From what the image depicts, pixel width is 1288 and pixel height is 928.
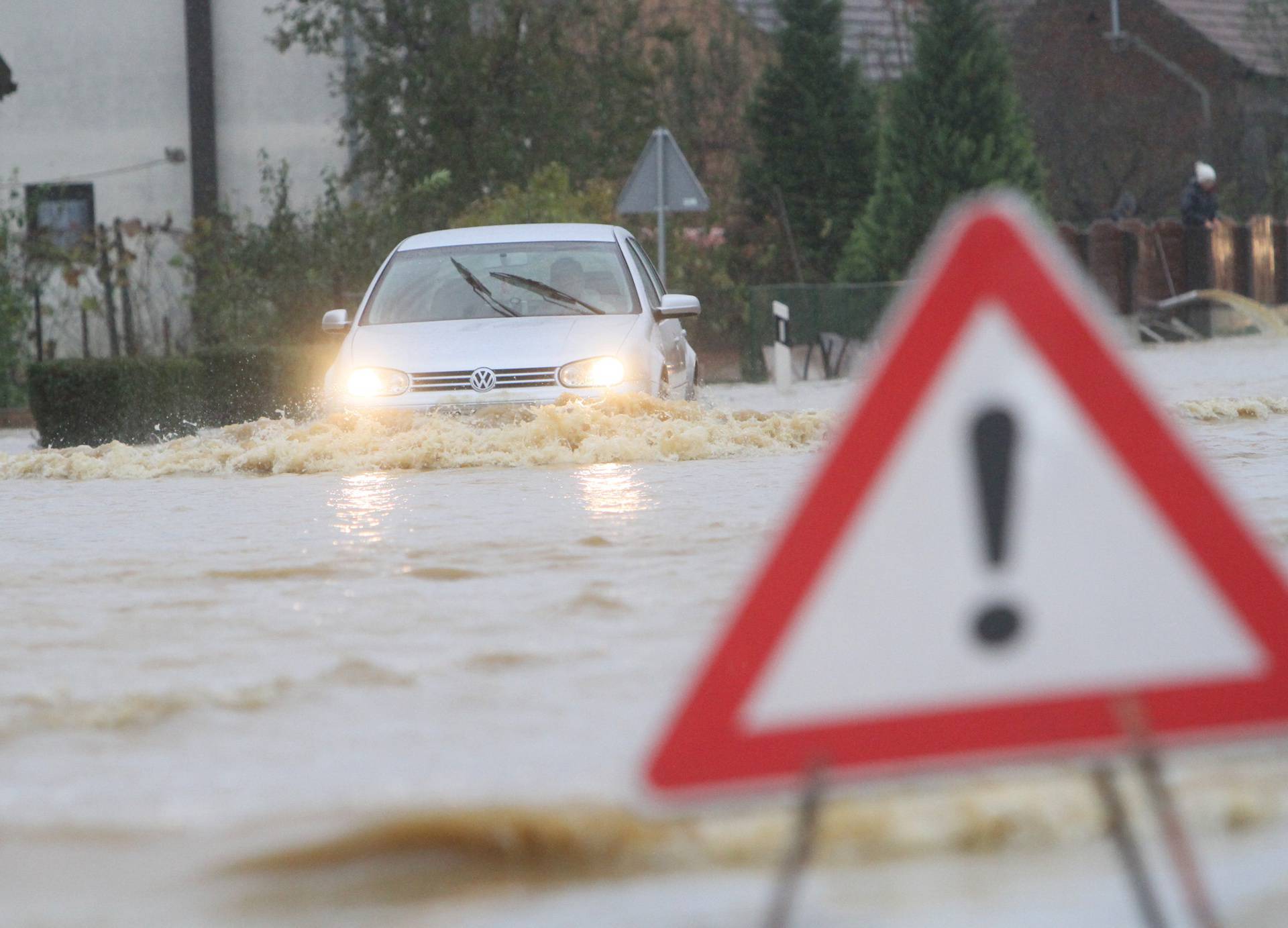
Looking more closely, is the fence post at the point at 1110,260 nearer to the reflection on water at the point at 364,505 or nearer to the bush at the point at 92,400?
the bush at the point at 92,400

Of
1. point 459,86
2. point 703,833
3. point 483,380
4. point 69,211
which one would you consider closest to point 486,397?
point 483,380

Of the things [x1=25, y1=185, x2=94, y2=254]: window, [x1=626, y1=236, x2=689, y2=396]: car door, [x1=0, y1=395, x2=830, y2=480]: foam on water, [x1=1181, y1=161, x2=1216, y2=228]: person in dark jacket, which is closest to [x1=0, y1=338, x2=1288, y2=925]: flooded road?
[x1=0, y1=395, x2=830, y2=480]: foam on water

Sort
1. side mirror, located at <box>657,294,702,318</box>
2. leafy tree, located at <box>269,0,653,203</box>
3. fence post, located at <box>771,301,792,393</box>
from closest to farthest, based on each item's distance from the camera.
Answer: side mirror, located at <box>657,294,702,318</box>, fence post, located at <box>771,301,792,393</box>, leafy tree, located at <box>269,0,653,203</box>

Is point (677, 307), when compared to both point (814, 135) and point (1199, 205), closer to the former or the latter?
point (1199, 205)

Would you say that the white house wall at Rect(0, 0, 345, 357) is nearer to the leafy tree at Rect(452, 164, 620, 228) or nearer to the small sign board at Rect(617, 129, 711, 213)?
the leafy tree at Rect(452, 164, 620, 228)

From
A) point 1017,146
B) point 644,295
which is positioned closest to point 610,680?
point 644,295

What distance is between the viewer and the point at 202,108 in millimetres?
29797

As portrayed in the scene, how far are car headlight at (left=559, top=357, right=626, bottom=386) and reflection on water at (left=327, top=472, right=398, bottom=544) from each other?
1.14 metres

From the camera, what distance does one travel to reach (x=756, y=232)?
35094mm

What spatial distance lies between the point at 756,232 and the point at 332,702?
3033 cm

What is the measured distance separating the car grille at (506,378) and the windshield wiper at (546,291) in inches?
32.5

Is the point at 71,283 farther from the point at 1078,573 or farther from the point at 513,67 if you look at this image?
the point at 1078,573

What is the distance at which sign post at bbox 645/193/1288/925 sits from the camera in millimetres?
2959

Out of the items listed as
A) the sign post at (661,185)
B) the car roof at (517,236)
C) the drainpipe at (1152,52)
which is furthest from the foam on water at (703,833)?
the drainpipe at (1152,52)
